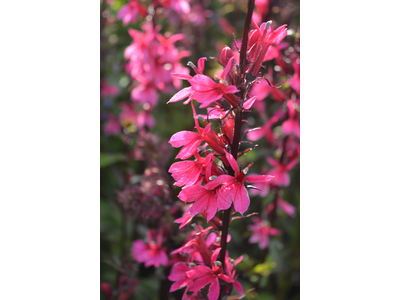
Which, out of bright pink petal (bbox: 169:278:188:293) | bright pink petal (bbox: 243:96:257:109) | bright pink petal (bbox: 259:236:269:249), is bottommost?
bright pink petal (bbox: 259:236:269:249)

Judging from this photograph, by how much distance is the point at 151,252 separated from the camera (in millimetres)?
1313

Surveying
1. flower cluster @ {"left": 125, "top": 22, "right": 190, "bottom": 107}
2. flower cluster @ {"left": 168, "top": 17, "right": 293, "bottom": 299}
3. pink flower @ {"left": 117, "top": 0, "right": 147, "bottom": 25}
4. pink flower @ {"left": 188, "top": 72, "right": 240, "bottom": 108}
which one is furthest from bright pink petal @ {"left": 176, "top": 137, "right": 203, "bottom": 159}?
pink flower @ {"left": 117, "top": 0, "right": 147, "bottom": 25}

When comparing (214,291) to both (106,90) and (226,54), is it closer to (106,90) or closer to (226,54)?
(226,54)

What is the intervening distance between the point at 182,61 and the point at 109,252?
5.29ft

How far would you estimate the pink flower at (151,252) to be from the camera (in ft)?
4.19

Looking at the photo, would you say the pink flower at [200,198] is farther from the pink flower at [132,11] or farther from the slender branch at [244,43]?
the pink flower at [132,11]

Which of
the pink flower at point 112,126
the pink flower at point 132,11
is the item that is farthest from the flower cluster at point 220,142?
the pink flower at point 112,126

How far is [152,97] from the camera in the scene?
1.92m

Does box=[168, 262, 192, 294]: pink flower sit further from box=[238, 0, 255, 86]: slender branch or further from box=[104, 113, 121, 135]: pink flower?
box=[104, 113, 121, 135]: pink flower

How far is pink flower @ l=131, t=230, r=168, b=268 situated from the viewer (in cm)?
128

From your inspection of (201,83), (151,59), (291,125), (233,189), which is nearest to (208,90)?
(201,83)

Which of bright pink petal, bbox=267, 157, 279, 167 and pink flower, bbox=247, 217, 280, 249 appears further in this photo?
pink flower, bbox=247, 217, 280, 249

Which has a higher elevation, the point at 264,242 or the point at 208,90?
the point at 208,90
